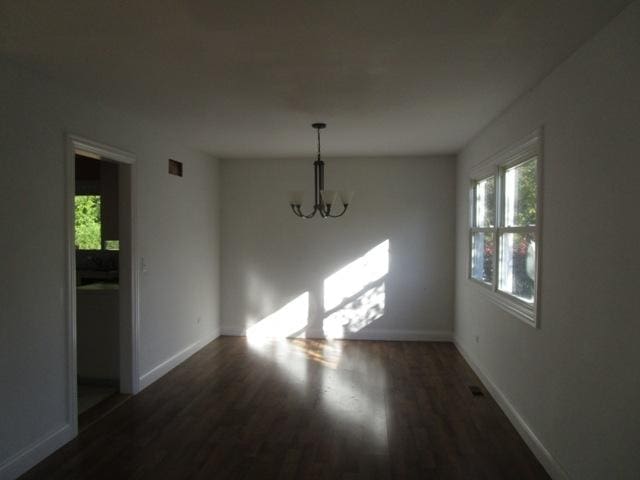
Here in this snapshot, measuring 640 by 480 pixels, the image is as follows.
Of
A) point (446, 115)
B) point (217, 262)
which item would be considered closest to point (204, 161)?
point (217, 262)

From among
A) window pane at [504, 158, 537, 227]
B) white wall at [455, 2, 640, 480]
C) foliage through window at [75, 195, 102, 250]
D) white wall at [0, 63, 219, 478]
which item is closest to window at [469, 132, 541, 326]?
window pane at [504, 158, 537, 227]

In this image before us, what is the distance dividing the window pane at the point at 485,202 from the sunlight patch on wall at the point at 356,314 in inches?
66.9

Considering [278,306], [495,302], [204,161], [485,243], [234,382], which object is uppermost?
[204,161]

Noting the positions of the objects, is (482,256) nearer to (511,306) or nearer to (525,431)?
(511,306)

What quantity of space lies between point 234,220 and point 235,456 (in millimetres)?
3731

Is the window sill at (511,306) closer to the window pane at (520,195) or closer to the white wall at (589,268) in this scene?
the white wall at (589,268)

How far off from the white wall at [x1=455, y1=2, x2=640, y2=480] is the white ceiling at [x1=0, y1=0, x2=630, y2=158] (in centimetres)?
22

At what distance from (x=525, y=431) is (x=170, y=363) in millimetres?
3414

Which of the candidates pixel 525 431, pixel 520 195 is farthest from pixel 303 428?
pixel 520 195

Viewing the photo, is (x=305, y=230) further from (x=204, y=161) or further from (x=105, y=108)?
(x=105, y=108)

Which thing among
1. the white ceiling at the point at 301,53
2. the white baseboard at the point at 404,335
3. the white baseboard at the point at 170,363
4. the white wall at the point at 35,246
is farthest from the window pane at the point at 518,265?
the white baseboard at the point at 170,363

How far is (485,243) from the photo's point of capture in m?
4.49

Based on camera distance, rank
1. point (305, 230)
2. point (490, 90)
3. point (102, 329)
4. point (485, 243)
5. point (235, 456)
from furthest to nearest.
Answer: point (305, 230) < point (485, 243) < point (102, 329) < point (490, 90) < point (235, 456)

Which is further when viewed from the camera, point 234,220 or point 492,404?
point 234,220
